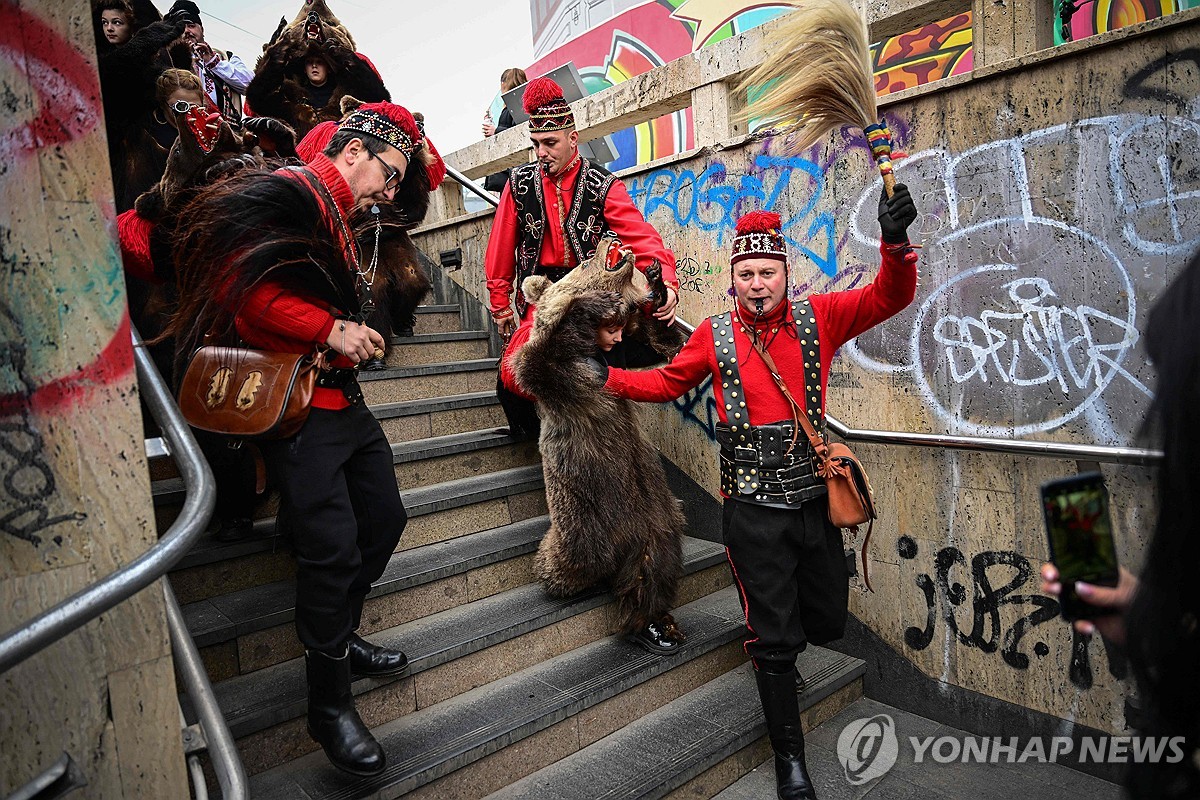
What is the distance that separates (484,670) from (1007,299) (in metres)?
2.64

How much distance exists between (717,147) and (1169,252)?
7.08 ft

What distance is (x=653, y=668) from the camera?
3.03 metres

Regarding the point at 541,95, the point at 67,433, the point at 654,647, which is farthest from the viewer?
the point at 541,95

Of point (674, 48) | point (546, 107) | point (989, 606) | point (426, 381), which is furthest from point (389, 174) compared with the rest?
point (674, 48)

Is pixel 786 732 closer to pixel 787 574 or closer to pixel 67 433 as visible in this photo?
pixel 787 574

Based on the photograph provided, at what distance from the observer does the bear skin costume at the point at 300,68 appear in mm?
4734

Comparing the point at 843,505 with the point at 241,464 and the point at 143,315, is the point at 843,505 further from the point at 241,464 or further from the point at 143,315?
the point at 143,315

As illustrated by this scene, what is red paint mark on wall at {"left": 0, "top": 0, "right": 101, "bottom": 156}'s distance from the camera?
4.58 ft

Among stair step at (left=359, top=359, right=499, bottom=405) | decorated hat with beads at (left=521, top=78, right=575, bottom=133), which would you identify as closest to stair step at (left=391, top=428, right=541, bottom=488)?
stair step at (left=359, top=359, right=499, bottom=405)

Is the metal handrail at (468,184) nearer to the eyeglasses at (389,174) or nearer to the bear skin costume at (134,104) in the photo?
the bear skin costume at (134,104)

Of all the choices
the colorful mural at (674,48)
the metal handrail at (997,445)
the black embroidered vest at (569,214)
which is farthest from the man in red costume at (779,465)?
the colorful mural at (674,48)

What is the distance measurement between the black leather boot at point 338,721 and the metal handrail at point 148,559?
2.59 feet

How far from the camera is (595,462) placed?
303 centimetres

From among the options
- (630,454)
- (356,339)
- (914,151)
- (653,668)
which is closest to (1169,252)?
(914,151)
